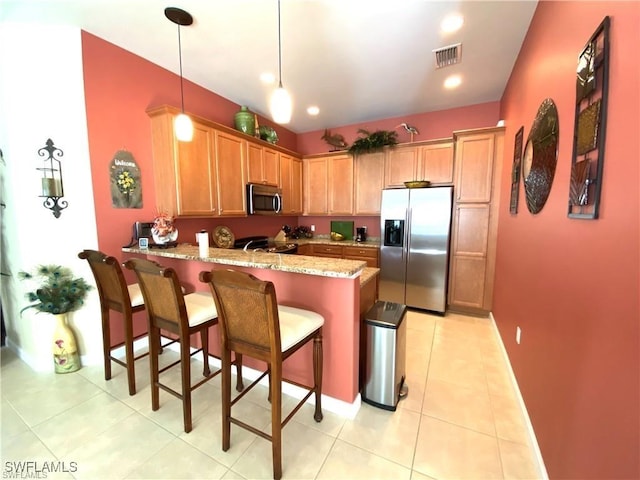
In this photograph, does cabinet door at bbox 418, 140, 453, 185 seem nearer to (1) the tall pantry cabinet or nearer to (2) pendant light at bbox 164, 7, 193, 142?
(1) the tall pantry cabinet

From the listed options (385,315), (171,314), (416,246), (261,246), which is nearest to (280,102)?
(171,314)

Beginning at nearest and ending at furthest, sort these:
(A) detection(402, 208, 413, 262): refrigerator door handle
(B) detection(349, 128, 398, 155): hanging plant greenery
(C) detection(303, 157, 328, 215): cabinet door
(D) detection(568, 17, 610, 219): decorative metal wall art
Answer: (D) detection(568, 17, 610, 219): decorative metal wall art, (A) detection(402, 208, 413, 262): refrigerator door handle, (B) detection(349, 128, 398, 155): hanging plant greenery, (C) detection(303, 157, 328, 215): cabinet door

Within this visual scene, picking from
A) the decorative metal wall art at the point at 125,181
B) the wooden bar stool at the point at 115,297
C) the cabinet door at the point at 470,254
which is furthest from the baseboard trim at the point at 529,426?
the decorative metal wall art at the point at 125,181

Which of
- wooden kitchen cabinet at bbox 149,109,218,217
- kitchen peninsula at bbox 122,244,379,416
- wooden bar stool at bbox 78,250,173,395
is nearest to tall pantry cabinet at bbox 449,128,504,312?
kitchen peninsula at bbox 122,244,379,416

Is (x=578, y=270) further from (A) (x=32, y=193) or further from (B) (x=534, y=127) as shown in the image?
(A) (x=32, y=193)

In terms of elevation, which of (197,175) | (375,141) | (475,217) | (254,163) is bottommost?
(475,217)

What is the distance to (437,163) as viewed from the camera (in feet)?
11.8

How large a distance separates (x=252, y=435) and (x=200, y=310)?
867mm

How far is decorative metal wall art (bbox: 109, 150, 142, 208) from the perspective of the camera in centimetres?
238

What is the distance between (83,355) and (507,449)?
338cm

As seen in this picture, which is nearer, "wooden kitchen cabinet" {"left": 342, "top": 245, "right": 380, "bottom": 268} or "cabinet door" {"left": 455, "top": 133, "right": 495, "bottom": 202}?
"cabinet door" {"left": 455, "top": 133, "right": 495, "bottom": 202}

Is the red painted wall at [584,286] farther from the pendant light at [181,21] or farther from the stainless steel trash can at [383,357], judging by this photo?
the pendant light at [181,21]

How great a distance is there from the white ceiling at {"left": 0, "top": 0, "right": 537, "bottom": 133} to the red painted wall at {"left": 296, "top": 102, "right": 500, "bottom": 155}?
0.84 ft

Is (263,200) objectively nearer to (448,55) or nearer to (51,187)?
(51,187)
